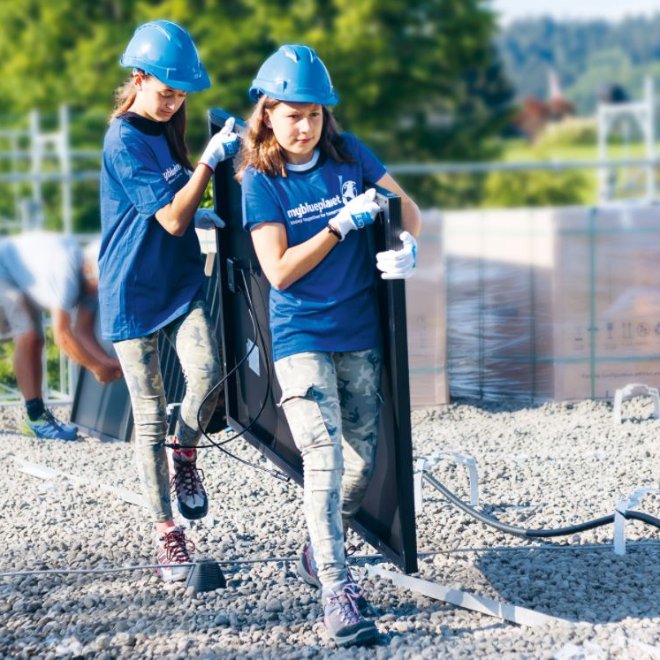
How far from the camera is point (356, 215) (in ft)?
12.4

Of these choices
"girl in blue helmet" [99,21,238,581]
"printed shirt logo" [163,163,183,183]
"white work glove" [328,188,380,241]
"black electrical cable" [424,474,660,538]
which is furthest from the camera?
"black electrical cable" [424,474,660,538]

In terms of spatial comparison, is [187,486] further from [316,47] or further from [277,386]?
[316,47]

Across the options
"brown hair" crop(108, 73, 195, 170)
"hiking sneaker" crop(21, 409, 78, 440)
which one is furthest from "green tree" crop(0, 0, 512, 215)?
"brown hair" crop(108, 73, 195, 170)

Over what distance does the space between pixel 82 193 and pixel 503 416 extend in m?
22.8

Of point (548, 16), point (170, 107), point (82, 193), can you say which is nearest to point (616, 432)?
point (170, 107)

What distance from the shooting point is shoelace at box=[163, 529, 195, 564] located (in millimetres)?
4551

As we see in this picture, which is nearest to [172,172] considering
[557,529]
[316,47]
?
[557,529]

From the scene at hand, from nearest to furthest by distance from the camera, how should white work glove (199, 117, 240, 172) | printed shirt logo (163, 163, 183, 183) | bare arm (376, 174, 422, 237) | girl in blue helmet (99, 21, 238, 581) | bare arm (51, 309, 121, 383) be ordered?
bare arm (376, 174, 422, 237)
white work glove (199, 117, 240, 172)
girl in blue helmet (99, 21, 238, 581)
printed shirt logo (163, 163, 183, 183)
bare arm (51, 309, 121, 383)

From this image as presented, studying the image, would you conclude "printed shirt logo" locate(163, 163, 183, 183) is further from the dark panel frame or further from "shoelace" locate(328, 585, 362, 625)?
"shoelace" locate(328, 585, 362, 625)

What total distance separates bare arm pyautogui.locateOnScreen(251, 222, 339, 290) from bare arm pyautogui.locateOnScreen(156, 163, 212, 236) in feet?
1.13

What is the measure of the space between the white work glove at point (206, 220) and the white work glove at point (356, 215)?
84 cm

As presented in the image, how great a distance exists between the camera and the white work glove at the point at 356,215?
377cm

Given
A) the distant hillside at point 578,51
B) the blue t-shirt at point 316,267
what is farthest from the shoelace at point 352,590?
the distant hillside at point 578,51

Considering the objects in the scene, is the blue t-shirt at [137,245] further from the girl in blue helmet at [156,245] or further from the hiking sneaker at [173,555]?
the hiking sneaker at [173,555]
